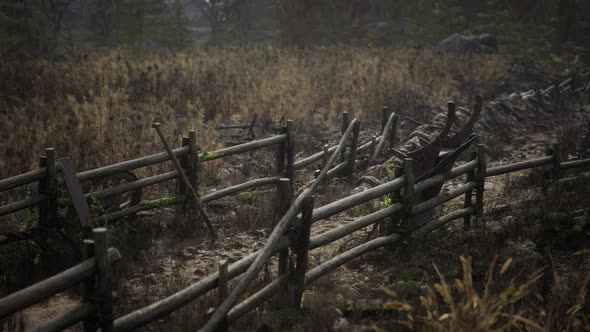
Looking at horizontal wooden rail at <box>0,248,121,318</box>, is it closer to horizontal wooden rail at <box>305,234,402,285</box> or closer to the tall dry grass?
horizontal wooden rail at <box>305,234,402,285</box>

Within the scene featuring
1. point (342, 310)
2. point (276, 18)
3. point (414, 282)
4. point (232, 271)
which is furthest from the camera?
point (276, 18)

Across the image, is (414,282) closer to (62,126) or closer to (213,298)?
(213,298)

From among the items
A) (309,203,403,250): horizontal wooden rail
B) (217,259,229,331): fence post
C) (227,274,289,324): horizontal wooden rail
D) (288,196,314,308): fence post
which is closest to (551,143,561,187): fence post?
(309,203,403,250): horizontal wooden rail

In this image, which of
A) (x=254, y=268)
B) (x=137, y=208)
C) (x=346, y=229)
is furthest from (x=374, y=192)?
(x=137, y=208)

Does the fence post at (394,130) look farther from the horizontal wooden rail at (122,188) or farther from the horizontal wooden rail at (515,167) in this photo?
the horizontal wooden rail at (122,188)

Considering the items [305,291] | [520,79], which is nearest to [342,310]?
[305,291]

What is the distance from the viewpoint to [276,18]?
2745cm

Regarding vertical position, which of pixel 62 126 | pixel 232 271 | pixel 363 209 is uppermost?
pixel 62 126

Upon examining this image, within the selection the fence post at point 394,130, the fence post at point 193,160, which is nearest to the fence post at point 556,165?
the fence post at point 394,130

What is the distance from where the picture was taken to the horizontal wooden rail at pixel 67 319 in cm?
268

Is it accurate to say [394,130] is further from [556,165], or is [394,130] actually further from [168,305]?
[168,305]

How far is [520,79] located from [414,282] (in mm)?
15159

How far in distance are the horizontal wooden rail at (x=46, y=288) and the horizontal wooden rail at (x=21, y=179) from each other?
198 centimetres

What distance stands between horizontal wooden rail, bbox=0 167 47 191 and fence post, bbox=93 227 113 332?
2.01 metres
